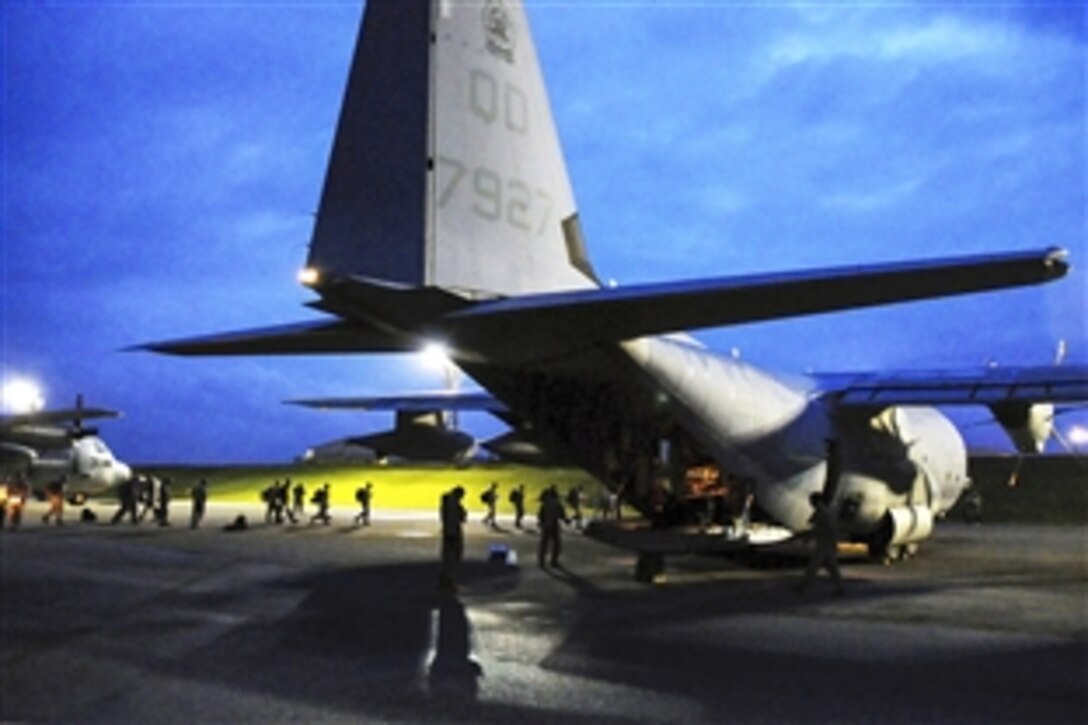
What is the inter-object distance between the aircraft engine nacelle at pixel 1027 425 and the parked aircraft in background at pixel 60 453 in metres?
24.7

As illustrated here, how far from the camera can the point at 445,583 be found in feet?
43.4

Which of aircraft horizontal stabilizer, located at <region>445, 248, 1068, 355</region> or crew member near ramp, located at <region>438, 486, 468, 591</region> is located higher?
aircraft horizontal stabilizer, located at <region>445, 248, 1068, 355</region>

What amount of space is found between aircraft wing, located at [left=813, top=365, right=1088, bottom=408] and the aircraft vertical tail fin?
8.20 m

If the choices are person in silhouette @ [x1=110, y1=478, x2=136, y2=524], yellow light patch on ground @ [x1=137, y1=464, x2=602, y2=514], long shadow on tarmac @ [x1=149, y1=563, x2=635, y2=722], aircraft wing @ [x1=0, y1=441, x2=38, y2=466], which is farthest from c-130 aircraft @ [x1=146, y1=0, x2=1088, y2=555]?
yellow light patch on ground @ [x1=137, y1=464, x2=602, y2=514]

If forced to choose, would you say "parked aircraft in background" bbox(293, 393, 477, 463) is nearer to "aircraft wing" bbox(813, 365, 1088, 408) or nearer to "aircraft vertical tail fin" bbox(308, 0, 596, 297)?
"aircraft wing" bbox(813, 365, 1088, 408)

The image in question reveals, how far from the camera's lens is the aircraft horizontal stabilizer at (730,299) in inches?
292

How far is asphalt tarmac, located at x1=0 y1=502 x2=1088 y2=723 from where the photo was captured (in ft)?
22.1

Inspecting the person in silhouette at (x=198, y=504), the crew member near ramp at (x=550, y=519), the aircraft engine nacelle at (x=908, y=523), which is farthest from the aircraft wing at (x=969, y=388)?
the person in silhouette at (x=198, y=504)

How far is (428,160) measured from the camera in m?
10.3

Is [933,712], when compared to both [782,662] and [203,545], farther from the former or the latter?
[203,545]

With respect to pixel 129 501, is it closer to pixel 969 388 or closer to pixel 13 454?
pixel 13 454

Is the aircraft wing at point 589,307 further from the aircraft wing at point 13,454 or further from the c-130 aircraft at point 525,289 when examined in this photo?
the aircraft wing at point 13,454

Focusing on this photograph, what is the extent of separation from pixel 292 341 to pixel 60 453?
2725 cm

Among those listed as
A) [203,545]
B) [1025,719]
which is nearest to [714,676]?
[1025,719]
